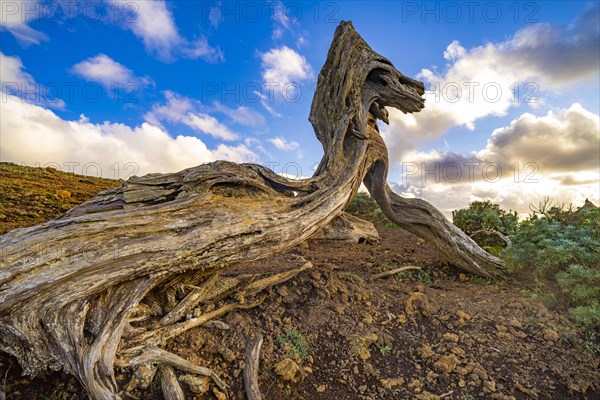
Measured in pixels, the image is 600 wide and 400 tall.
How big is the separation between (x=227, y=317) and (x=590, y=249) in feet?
21.7

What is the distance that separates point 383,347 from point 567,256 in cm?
394

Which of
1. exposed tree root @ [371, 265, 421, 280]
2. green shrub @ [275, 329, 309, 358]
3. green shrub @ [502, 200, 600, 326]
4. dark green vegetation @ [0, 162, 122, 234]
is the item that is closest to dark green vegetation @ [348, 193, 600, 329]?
green shrub @ [502, 200, 600, 326]

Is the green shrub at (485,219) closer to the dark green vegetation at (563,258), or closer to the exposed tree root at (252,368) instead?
the dark green vegetation at (563,258)

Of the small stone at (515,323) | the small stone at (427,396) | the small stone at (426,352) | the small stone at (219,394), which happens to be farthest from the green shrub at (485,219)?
the small stone at (219,394)

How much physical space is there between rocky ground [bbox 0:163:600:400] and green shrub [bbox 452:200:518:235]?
4953 millimetres

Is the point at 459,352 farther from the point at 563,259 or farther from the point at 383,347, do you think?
the point at 563,259

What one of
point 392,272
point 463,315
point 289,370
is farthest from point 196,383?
point 392,272

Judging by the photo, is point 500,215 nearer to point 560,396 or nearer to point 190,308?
point 560,396

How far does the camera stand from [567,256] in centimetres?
635

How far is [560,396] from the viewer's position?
172 inches

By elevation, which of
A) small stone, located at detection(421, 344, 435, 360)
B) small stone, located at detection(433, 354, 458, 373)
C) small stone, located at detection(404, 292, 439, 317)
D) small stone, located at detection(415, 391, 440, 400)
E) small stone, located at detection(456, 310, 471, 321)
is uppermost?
small stone, located at detection(404, 292, 439, 317)

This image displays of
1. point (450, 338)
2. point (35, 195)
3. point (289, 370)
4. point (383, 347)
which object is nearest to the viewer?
point (289, 370)

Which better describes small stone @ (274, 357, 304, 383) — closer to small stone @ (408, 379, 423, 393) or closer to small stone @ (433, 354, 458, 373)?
small stone @ (408, 379, 423, 393)

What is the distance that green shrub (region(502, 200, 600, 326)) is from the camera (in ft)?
19.2
